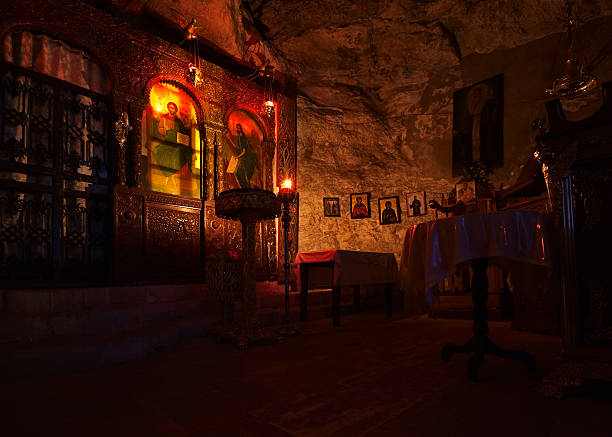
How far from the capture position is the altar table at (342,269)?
191 inches

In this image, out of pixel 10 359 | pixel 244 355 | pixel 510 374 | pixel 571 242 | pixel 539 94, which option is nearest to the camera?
pixel 571 242

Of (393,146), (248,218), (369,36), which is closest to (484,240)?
(248,218)

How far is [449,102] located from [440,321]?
4463 mm

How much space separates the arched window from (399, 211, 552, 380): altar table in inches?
171

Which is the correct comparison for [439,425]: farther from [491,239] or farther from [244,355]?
[244,355]

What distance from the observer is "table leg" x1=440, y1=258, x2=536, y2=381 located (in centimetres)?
231

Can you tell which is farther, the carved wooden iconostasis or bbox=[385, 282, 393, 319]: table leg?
bbox=[385, 282, 393, 319]: table leg

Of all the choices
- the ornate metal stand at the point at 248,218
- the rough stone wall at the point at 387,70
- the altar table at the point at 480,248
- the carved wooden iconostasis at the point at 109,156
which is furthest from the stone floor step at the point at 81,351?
the rough stone wall at the point at 387,70

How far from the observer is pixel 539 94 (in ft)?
21.1

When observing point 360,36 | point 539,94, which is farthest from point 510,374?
point 360,36

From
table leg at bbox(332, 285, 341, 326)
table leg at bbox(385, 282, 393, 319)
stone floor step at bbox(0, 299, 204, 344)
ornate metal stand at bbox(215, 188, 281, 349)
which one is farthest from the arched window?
table leg at bbox(385, 282, 393, 319)

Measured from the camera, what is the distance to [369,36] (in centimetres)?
773

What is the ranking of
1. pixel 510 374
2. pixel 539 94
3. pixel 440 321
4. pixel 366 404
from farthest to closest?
1. pixel 539 94
2. pixel 440 321
3. pixel 510 374
4. pixel 366 404

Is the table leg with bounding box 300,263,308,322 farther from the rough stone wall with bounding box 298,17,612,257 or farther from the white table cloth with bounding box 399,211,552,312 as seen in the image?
the rough stone wall with bounding box 298,17,612,257
